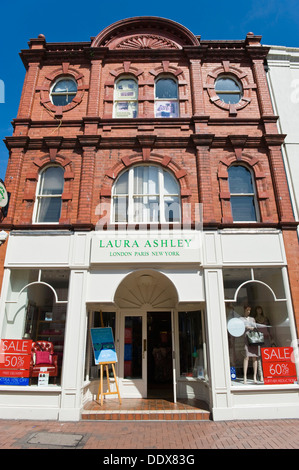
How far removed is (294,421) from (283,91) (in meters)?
10.4

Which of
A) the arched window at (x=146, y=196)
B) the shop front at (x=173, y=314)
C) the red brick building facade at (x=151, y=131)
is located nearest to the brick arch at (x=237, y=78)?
the red brick building facade at (x=151, y=131)

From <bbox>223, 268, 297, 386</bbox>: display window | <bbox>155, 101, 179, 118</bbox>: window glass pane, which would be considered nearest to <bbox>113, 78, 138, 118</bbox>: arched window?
<bbox>155, 101, 179, 118</bbox>: window glass pane

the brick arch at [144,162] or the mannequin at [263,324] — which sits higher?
the brick arch at [144,162]

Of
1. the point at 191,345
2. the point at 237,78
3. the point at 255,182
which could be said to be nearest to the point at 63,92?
the point at 237,78

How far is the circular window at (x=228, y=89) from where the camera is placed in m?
10.0

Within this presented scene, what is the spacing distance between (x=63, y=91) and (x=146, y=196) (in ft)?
17.2

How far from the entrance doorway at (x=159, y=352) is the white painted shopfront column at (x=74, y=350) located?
10.7ft

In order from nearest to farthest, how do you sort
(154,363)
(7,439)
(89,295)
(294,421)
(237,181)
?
(7,439) < (294,421) < (89,295) < (237,181) < (154,363)

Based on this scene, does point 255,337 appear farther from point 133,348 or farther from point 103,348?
point 103,348

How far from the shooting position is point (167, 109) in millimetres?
9836

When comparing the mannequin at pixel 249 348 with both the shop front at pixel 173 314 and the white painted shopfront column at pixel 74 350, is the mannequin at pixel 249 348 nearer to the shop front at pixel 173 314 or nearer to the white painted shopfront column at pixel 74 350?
the shop front at pixel 173 314

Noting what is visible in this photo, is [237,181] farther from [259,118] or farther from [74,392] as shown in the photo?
[74,392]

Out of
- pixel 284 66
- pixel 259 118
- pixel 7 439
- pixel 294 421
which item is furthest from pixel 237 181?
pixel 7 439

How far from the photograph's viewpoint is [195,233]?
26.4ft
